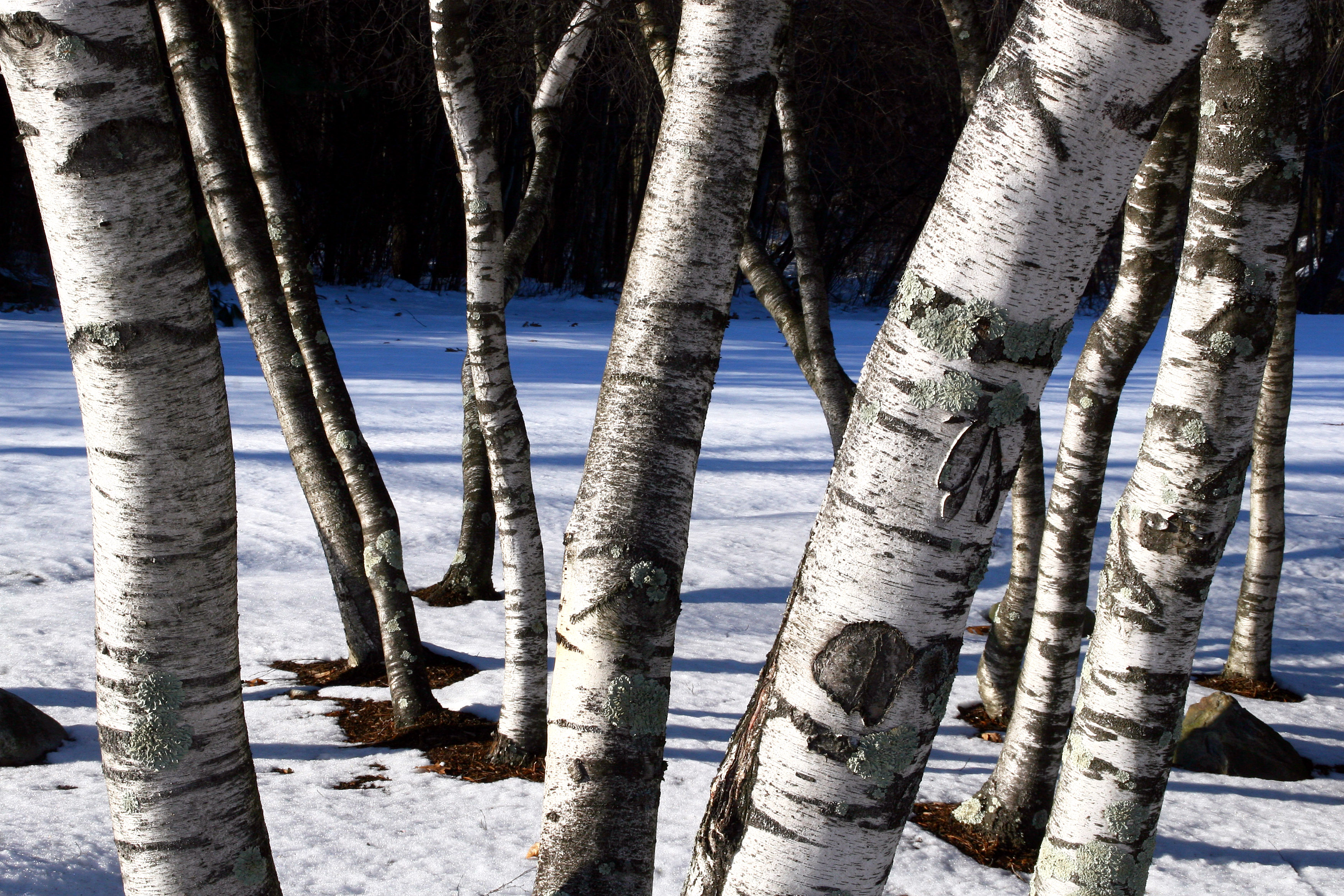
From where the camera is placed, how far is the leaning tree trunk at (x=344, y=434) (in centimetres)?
396

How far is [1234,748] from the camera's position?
415 centimetres

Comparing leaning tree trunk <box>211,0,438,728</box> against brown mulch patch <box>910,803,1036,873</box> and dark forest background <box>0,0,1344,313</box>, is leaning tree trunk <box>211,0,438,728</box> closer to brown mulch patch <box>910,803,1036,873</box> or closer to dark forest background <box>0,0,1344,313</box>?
dark forest background <box>0,0,1344,313</box>

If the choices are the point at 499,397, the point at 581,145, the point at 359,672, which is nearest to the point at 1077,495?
the point at 499,397

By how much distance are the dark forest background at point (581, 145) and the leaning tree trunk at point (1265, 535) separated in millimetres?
1505

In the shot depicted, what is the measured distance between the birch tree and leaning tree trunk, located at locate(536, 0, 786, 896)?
5.76 feet

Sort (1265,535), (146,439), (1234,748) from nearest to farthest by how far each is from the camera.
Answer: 1. (146,439)
2. (1234,748)
3. (1265,535)

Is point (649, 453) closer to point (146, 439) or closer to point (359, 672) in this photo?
point (146, 439)

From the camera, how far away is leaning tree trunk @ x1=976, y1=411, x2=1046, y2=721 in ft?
13.3

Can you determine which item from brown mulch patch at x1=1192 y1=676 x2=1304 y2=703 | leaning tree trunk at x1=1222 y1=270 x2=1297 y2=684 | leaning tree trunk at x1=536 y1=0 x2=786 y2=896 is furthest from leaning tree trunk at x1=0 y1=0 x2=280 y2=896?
brown mulch patch at x1=1192 y1=676 x2=1304 y2=703

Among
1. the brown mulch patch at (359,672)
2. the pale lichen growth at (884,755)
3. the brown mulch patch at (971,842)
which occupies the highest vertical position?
the pale lichen growth at (884,755)

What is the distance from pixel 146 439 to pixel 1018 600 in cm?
366

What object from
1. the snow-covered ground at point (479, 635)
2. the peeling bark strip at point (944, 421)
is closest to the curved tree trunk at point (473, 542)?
the snow-covered ground at point (479, 635)

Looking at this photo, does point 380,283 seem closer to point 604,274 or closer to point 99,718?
point 604,274

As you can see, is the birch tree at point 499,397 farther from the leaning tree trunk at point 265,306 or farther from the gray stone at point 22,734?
the gray stone at point 22,734
